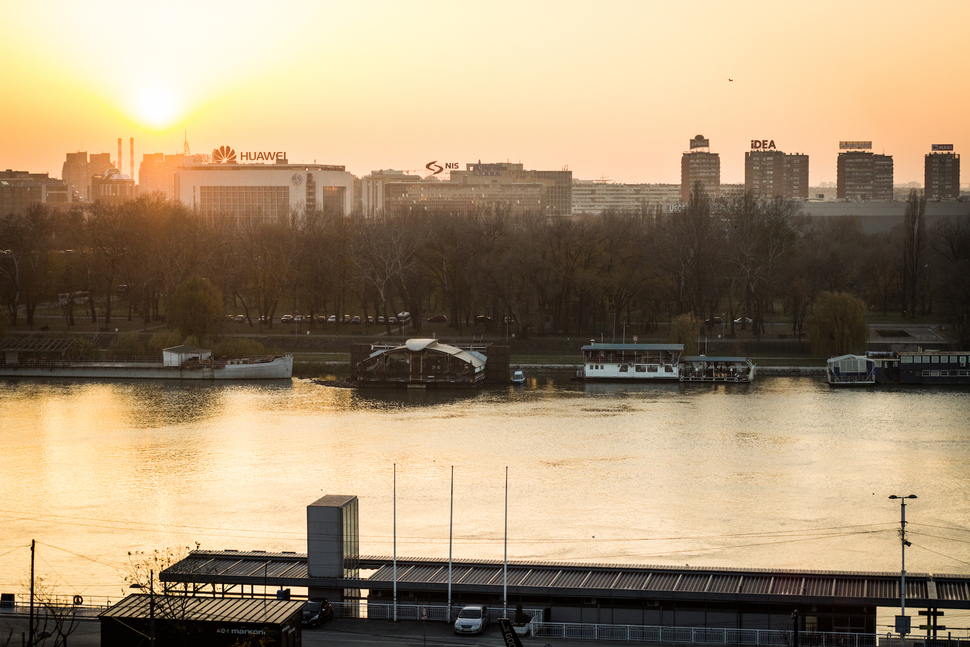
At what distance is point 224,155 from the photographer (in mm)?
144250

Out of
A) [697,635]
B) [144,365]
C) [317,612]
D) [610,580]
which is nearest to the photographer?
[697,635]

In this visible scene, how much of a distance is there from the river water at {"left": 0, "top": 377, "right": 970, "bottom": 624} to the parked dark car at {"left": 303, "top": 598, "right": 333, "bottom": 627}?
4196mm

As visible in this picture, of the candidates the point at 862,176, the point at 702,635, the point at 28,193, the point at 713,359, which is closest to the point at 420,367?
the point at 713,359

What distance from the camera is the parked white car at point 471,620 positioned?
52.9 ft

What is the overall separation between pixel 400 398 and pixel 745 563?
79.1ft

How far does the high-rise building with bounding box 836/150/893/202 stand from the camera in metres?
192

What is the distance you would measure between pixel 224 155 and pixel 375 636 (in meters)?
134

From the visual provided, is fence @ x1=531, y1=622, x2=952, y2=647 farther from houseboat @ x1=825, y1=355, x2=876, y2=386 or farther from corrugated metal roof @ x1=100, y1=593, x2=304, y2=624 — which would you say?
houseboat @ x1=825, y1=355, x2=876, y2=386

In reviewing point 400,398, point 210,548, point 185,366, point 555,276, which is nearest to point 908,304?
point 555,276

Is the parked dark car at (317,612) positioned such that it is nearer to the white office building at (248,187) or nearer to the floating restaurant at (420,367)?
the floating restaurant at (420,367)

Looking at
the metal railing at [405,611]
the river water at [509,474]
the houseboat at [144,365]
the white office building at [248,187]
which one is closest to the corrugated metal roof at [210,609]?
the metal railing at [405,611]

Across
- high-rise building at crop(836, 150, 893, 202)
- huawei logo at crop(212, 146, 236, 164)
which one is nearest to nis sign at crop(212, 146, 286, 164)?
huawei logo at crop(212, 146, 236, 164)

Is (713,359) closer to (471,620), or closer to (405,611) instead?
(405,611)

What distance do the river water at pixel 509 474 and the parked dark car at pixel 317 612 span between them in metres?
4.20
